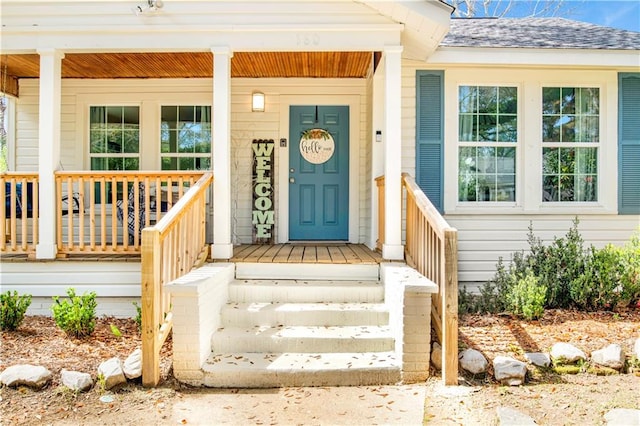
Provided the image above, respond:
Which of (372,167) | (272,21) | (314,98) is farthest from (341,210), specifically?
(272,21)

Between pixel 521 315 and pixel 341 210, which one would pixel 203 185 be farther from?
pixel 521 315

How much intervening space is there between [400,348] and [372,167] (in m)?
2.66

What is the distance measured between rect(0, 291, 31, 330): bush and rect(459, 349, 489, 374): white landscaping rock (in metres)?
3.98

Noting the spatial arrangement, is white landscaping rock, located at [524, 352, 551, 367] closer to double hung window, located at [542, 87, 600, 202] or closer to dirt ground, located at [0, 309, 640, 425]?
dirt ground, located at [0, 309, 640, 425]

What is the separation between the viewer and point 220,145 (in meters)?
4.75

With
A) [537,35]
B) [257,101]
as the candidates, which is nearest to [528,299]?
[537,35]

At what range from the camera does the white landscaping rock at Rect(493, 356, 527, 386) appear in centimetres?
324

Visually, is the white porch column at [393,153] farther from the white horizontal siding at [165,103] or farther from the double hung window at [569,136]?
the double hung window at [569,136]

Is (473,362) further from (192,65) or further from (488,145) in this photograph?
(192,65)

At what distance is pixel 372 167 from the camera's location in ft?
18.3

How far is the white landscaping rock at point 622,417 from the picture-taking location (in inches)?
107

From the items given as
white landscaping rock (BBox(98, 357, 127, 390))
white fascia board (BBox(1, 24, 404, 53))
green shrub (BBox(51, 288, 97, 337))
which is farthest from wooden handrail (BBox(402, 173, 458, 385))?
green shrub (BBox(51, 288, 97, 337))

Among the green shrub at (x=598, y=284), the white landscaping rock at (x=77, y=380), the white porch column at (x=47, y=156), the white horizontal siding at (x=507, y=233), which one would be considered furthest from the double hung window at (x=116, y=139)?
the green shrub at (x=598, y=284)

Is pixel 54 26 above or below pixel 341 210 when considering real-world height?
above
